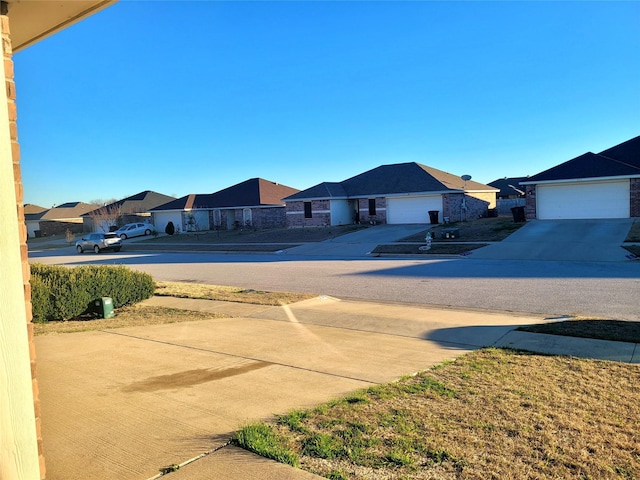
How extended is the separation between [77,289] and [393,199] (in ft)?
106

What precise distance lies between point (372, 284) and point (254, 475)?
12.2m

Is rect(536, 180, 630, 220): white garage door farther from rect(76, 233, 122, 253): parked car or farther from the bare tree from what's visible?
the bare tree

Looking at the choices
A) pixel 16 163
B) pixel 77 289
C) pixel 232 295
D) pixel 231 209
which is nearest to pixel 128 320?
pixel 77 289

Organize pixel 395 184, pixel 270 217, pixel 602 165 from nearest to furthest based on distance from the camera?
pixel 602 165 → pixel 395 184 → pixel 270 217

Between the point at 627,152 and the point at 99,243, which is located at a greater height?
the point at 627,152

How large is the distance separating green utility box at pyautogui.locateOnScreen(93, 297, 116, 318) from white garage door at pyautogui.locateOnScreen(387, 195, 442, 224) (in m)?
30.5

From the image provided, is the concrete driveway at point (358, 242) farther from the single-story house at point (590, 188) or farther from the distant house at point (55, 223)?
the distant house at point (55, 223)

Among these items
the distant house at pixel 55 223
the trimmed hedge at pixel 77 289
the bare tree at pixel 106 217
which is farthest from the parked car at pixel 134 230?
the trimmed hedge at pixel 77 289

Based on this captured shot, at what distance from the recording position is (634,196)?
96.8 feet

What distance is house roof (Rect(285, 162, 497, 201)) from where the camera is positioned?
3875 cm

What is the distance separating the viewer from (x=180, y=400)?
16.7 ft

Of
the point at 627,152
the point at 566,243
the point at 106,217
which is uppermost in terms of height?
the point at 627,152

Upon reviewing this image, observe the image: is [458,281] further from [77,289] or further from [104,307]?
[77,289]

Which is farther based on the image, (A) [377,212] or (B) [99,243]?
(A) [377,212]
